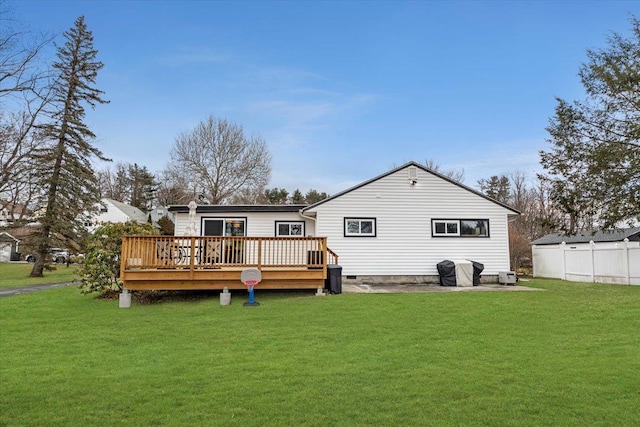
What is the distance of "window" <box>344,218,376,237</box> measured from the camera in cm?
1362

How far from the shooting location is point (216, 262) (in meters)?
10.1

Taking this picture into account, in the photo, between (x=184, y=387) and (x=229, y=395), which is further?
(x=184, y=387)

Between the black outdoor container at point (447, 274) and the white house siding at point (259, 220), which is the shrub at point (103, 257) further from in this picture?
the black outdoor container at point (447, 274)

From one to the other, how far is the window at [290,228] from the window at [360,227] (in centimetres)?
206

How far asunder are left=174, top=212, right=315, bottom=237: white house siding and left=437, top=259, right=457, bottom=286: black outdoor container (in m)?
4.93

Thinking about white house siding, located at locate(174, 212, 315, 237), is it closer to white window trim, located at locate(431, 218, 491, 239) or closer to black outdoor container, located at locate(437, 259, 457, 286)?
white window trim, located at locate(431, 218, 491, 239)

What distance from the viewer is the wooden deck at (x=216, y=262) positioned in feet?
31.5

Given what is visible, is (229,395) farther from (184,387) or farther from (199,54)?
(199,54)

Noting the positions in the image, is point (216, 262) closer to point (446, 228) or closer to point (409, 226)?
point (409, 226)

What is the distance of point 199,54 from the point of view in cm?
1406

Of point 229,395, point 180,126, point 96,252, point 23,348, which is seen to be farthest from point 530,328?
point 180,126

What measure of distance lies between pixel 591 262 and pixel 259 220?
44.9ft

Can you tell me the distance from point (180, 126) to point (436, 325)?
25612 millimetres

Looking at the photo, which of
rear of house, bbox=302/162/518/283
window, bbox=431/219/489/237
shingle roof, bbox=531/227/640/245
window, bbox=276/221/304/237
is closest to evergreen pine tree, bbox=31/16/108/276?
window, bbox=276/221/304/237
